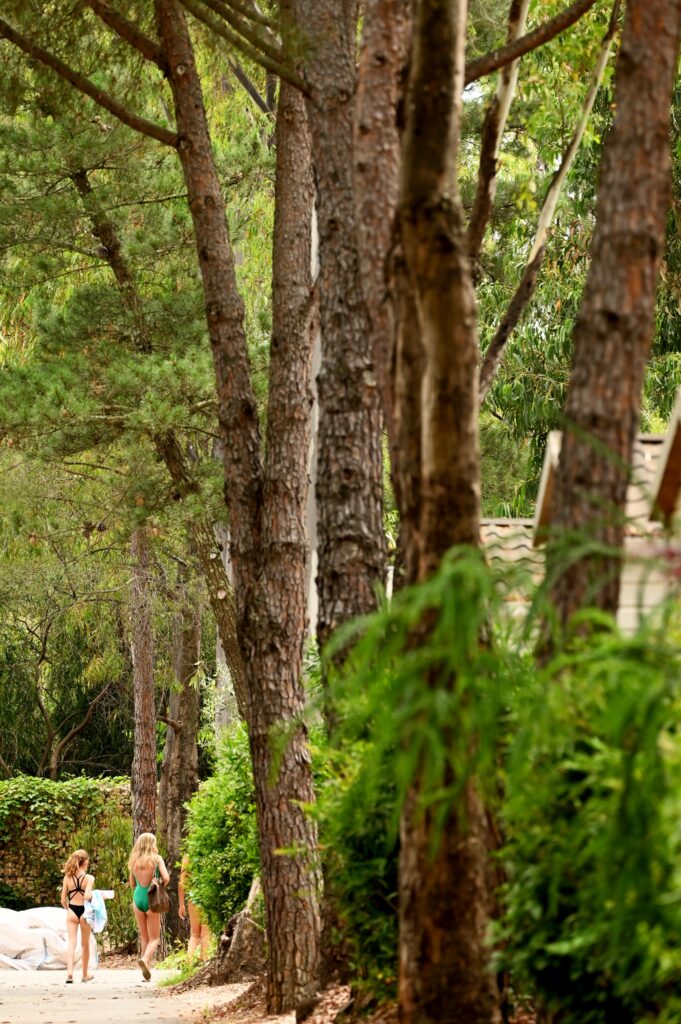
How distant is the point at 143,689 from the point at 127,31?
47.5 feet

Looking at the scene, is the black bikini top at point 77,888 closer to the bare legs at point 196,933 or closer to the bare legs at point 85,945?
the bare legs at point 85,945

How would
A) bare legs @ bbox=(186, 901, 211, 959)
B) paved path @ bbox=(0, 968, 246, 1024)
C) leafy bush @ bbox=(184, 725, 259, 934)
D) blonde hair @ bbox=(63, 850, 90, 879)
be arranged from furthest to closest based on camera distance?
1. blonde hair @ bbox=(63, 850, 90, 879)
2. bare legs @ bbox=(186, 901, 211, 959)
3. leafy bush @ bbox=(184, 725, 259, 934)
4. paved path @ bbox=(0, 968, 246, 1024)

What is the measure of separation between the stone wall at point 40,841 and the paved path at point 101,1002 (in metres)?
9.55

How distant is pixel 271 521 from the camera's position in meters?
9.81

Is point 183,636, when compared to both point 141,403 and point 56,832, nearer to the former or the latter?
point 56,832

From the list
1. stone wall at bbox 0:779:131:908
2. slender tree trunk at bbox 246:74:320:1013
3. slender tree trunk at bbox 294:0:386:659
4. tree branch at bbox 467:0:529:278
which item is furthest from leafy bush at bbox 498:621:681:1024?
stone wall at bbox 0:779:131:908

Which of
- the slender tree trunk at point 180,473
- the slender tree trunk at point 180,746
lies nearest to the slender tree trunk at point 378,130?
the slender tree trunk at point 180,473

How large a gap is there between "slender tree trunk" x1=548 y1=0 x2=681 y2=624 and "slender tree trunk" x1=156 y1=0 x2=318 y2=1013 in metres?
5.08

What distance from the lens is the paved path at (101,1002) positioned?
10.9 m

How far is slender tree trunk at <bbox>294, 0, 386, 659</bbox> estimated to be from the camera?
312 inches

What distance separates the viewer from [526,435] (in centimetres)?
1956

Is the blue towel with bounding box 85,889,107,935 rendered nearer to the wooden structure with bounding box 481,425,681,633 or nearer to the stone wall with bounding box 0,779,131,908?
the stone wall with bounding box 0,779,131,908

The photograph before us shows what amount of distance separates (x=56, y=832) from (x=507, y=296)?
13095 mm

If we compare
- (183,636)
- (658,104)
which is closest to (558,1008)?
(658,104)
